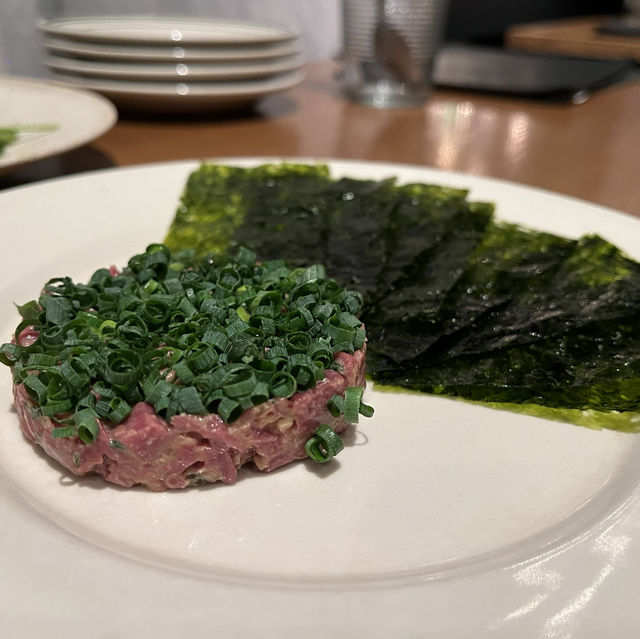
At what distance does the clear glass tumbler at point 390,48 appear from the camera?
448 cm

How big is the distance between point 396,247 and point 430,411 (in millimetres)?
797

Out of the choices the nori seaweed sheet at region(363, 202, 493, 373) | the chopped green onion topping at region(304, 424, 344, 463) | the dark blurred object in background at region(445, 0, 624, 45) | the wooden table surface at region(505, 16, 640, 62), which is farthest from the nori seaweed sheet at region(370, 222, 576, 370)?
the dark blurred object in background at region(445, 0, 624, 45)

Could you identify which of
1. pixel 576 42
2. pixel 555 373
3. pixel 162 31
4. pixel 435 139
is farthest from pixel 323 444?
pixel 576 42

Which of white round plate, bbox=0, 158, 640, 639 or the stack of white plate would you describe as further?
the stack of white plate

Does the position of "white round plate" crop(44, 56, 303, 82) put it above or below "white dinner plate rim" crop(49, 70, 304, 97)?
above

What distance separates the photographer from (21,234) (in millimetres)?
2451

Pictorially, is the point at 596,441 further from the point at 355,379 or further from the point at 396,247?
the point at 396,247

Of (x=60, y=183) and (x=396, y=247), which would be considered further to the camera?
(x=60, y=183)

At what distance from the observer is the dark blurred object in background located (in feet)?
32.9

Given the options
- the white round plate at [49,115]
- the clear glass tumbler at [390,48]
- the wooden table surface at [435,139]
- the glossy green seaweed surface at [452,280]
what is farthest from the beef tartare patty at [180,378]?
the clear glass tumbler at [390,48]

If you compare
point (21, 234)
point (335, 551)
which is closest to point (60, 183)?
point (21, 234)

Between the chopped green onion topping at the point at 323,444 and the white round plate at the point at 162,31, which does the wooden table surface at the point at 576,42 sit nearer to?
the white round plate at the point at 162,31

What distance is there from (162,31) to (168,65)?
3.34 ft

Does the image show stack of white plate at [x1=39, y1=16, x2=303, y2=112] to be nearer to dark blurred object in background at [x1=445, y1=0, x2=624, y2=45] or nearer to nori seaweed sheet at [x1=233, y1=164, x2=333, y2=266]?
nori seaweed sheet at [x1=233, y1=164, x2=333, y2=266]
